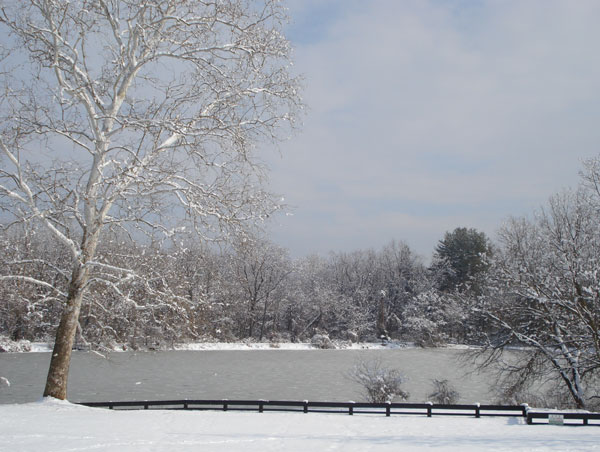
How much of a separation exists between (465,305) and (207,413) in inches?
496

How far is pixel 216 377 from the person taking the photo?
2973 cm

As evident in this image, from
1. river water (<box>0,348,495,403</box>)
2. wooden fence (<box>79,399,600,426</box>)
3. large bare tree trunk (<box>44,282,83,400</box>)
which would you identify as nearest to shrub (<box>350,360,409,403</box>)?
river water (<box>0,348,495,403</box>)

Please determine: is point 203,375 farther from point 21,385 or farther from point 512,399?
point 512,399

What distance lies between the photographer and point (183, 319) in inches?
478

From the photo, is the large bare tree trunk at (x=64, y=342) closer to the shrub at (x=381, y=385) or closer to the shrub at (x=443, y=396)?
the shrub at (x=381, y=385)

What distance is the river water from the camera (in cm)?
2341

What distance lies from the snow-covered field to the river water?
7129mm

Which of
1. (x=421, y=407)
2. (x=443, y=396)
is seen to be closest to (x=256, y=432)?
(x=421, y=407)

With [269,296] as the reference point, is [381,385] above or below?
below

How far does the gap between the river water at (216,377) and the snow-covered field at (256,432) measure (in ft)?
23.4

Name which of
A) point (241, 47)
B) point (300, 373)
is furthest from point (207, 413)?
point (300, 373)

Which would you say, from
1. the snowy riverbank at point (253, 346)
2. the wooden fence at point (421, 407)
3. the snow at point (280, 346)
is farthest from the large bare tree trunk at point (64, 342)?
the snow at point (280, 346)

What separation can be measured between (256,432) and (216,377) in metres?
19.3

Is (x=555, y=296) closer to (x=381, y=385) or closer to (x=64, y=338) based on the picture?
(x=381, y=385)
